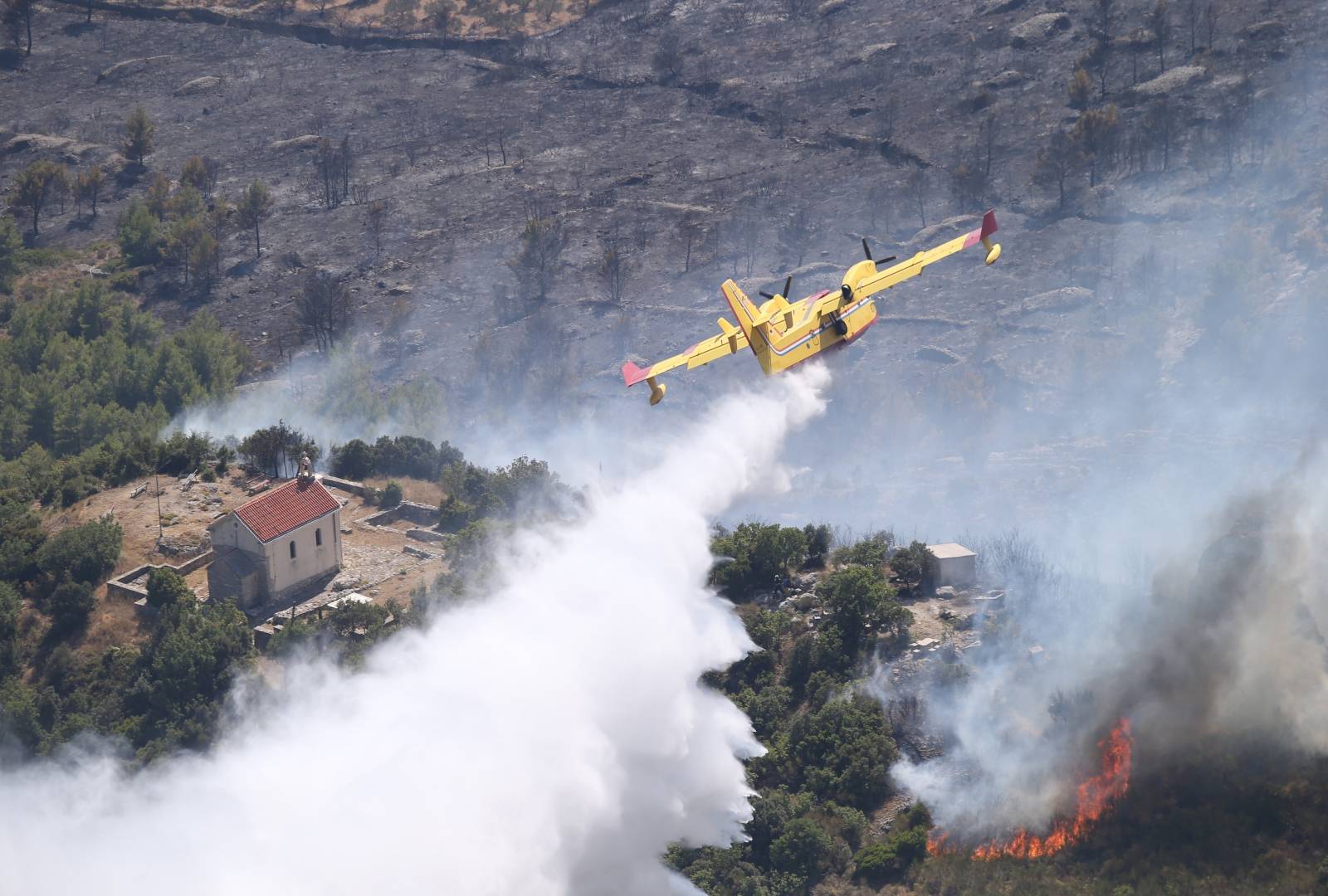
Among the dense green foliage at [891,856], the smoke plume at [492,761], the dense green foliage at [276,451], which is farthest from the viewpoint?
the dense green foliage at [276,451]

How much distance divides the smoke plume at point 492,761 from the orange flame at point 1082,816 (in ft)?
35.8

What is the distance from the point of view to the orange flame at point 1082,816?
235 feet

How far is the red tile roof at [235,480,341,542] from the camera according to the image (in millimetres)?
90938

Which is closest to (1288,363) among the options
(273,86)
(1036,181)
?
(1036,181)

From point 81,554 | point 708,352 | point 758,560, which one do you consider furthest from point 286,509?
point 758,560

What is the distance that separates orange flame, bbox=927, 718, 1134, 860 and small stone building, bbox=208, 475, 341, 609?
38.0 metres

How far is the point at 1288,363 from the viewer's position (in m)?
140

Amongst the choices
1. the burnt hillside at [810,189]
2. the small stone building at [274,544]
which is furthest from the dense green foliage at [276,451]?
the burnt hillside at [810,189]

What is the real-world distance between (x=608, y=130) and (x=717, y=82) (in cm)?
1388

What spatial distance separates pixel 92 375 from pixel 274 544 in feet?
185

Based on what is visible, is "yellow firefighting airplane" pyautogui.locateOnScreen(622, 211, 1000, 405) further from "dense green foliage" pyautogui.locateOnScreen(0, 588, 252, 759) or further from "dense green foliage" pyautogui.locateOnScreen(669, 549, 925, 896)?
"dense green foliage" pyautogui.locateOnScreen(0, 588, 252, 759)

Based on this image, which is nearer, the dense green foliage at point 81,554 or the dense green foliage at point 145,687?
the dense green foliage at point 145,687

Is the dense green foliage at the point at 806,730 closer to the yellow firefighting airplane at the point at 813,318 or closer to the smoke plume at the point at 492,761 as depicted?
the smoke plume at the point at 492,761

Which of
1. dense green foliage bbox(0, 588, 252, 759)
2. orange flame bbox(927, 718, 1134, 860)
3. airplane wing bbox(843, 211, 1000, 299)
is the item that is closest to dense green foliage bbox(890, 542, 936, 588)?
airplane wing bbox(843, 211, 1000, 299)
